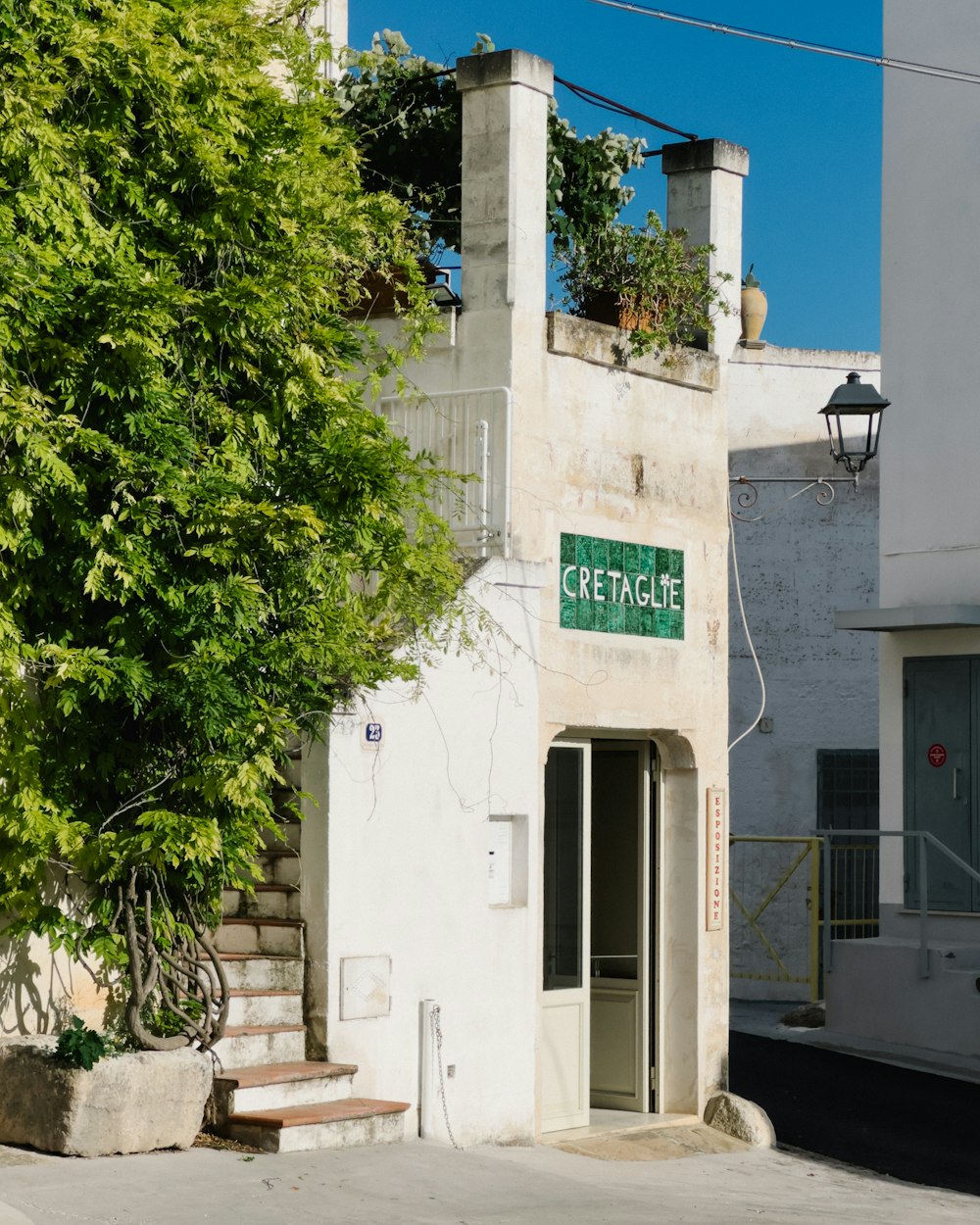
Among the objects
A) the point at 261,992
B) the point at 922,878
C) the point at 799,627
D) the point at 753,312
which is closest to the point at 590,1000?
the point at 261,992

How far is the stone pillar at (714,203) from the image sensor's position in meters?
13.5

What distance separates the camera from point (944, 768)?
18188 millimetres

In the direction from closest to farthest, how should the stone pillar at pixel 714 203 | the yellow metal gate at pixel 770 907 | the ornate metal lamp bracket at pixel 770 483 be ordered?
the stone pillar at pixel 714 203 < the yellow metal gate at pixel 770 907 < the ornate metal lamp bracket at pixel 770 483

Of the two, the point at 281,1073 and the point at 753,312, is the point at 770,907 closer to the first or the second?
the point at 753,312

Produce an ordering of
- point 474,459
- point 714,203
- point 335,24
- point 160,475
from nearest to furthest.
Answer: point 160,475, point 474,459, point 714,203, point 335,24

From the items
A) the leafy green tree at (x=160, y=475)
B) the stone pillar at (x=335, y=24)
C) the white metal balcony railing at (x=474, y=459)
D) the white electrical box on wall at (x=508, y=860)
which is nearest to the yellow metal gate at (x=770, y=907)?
the white electrical box on wall at (x=508, y=860)

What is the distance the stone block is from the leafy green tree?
462 cm

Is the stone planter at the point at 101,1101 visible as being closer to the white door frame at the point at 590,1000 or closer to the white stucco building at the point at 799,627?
the white door frame at the point at 590,1000

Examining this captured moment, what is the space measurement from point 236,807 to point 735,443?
45.1 ft

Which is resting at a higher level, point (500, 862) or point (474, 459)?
point (474, 459)

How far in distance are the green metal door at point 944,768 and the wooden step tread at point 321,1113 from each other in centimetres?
929

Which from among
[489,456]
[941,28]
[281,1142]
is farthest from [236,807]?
[941,28]

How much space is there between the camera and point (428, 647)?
10.8 meters

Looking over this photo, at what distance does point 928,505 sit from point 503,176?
27.4 ft
